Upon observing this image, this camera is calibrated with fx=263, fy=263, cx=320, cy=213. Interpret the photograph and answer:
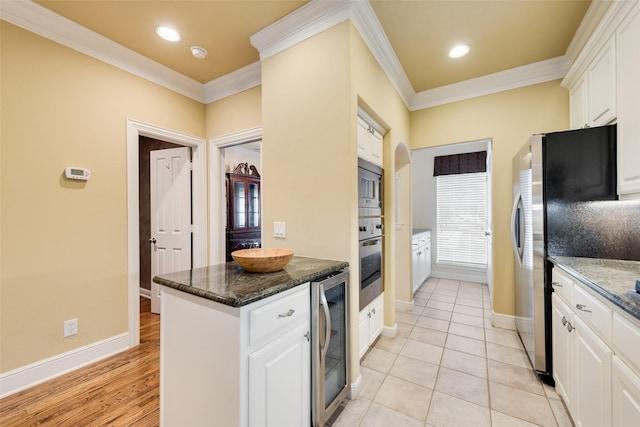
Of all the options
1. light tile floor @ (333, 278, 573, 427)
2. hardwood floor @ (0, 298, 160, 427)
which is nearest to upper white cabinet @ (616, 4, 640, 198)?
light tile floor @ (333, 278, 573, 427)

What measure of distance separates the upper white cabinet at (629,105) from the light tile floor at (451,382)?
1.52m

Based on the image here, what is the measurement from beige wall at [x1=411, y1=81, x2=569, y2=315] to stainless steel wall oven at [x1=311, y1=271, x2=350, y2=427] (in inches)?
88.1

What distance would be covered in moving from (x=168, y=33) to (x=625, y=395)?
140 inches

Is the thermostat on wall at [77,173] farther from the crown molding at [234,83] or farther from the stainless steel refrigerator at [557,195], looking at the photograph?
the stainless steel refrigerator at [557,195]

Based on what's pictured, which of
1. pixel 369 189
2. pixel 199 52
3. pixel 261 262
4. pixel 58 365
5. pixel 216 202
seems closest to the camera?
pixel 261 262

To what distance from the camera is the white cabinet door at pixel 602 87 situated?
1.81m

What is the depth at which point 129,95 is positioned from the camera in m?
2.56

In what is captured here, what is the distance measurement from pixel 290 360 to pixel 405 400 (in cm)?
105

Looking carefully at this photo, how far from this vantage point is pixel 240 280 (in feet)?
4.51

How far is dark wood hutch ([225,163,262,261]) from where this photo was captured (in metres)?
4.51

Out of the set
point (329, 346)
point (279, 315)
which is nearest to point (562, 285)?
point (329, 346)

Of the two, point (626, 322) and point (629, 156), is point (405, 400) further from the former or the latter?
point (629, 156)

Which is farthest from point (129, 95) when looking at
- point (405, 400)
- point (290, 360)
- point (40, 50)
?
point (405, 400)

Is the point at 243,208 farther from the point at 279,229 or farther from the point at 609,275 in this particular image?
the point at 609,275
